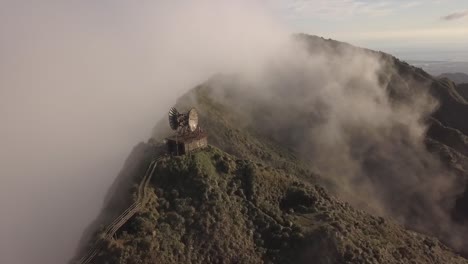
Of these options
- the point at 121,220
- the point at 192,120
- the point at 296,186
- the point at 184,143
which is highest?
the point at 192,120

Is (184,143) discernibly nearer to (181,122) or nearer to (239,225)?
(181,122)

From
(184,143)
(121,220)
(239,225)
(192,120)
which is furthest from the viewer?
(192,120)

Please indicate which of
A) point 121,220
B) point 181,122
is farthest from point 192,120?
point 121,220

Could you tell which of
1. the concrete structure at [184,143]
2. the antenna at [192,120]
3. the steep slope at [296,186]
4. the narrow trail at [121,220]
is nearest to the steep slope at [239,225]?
the steep slope at [296,186]

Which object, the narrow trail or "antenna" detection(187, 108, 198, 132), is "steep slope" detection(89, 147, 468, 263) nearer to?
the narrow trail

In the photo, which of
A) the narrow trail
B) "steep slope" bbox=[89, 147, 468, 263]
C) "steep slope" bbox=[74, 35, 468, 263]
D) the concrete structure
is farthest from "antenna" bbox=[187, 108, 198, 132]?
the narrow trail

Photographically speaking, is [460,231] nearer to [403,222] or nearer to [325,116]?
[403,222]

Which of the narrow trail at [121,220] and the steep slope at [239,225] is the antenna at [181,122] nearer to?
the steep slope at [239,225]
